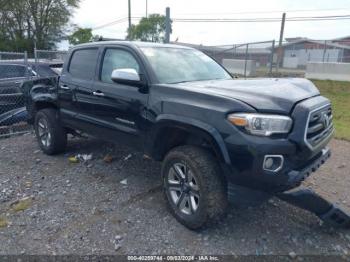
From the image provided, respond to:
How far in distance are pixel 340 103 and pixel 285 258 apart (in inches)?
389

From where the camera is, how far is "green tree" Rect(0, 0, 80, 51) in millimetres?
39625

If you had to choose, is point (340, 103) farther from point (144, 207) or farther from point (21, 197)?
point (21, 197)

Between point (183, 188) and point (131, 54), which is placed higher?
point (131, 54)

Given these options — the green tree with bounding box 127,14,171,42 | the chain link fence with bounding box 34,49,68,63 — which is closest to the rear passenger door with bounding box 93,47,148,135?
the chain link fence with bounding box 34,49,68,63

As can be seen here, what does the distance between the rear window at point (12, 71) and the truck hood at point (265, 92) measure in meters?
5.92

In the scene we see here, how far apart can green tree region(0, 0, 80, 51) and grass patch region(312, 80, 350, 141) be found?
115 feet

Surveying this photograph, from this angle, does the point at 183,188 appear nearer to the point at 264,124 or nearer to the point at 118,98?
the point at 264,124

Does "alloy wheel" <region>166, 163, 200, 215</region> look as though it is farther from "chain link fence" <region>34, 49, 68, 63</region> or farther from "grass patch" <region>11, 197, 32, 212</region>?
"chain link fence" <region>34, 49, 68, 63</region>

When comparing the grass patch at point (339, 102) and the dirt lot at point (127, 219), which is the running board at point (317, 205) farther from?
the grass patch at point (339, 102)

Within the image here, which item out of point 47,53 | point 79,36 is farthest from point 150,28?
point 47,53

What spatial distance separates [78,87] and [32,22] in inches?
1620

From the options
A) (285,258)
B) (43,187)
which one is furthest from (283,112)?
(43,187)

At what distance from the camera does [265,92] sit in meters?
3.27

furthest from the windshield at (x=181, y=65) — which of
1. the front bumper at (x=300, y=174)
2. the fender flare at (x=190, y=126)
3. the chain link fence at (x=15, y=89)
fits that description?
the chain link fence at (x=15, y=89)
